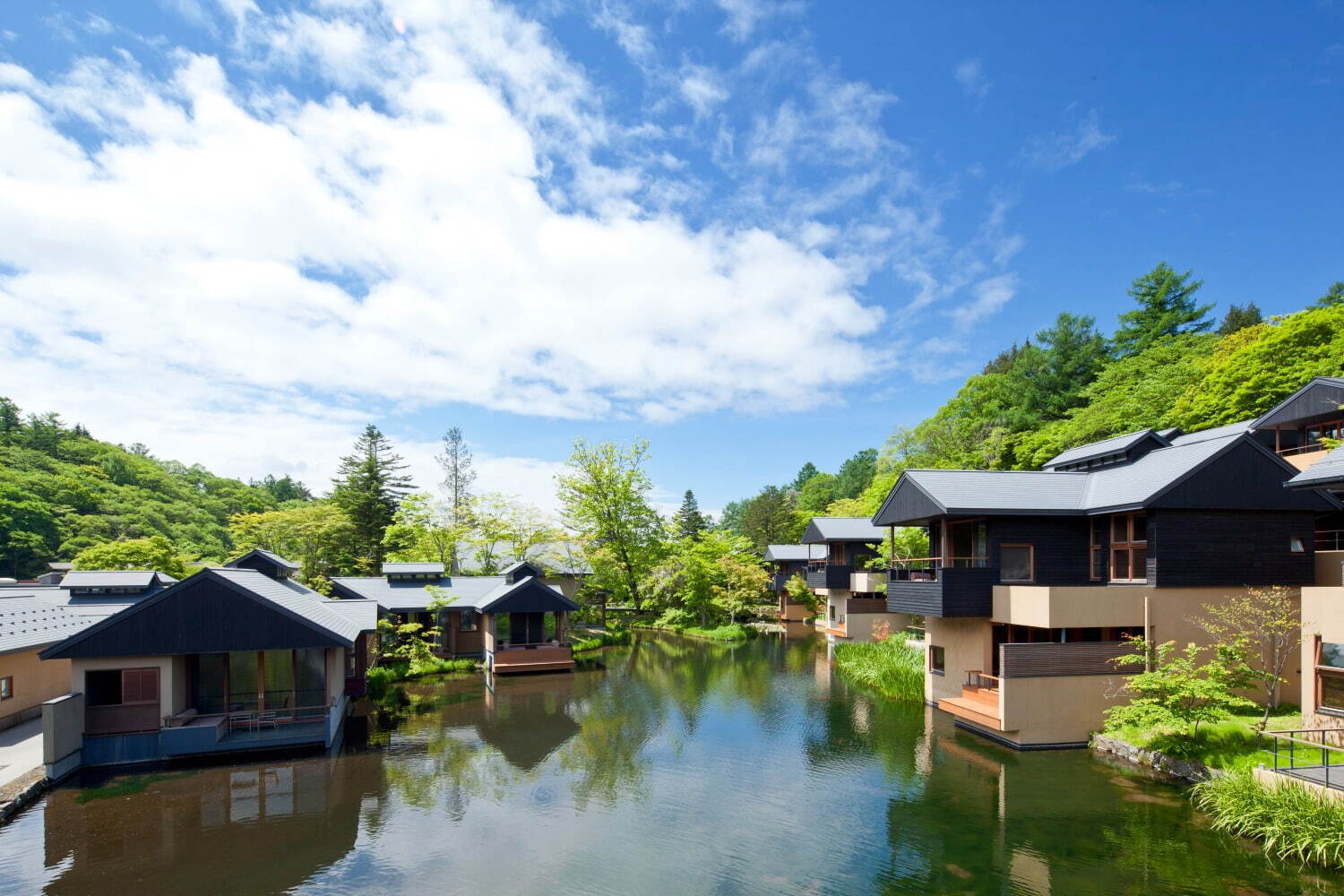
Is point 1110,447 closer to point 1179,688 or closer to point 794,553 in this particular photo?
point 1179,688

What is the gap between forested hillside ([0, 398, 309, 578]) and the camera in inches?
1932

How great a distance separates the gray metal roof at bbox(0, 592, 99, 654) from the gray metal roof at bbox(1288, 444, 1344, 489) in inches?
1072

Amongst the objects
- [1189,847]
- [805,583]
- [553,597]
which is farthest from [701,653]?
[1189,847]

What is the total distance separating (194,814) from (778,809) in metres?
10.8

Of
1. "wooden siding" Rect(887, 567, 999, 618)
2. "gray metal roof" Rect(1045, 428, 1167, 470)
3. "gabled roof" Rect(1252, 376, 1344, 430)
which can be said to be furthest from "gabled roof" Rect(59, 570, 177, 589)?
"gabled roof" Rect(1252, 376, 1344, 430)

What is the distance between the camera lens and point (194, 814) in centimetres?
1252

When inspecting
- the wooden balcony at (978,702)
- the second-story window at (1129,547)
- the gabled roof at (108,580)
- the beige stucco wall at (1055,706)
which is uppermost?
the second-story window at (1129,547)

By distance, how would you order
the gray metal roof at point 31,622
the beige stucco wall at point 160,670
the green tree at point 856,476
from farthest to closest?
the green tree at point 856,476, the gray metal roof at point 31,622, the beige stucco wall at point 160,670

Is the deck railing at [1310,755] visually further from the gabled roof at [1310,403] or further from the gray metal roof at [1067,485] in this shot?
the gabled roof at [1310,403]

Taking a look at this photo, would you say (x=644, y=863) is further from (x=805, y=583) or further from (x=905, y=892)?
(x=805, y=583)

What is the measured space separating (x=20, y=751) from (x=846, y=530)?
110 feet

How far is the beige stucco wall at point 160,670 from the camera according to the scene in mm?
15391

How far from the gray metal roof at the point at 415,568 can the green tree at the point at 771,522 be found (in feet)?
119

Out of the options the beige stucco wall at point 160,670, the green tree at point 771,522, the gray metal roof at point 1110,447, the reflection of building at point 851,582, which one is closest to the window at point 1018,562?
the gray metal roof at point 1110,447
